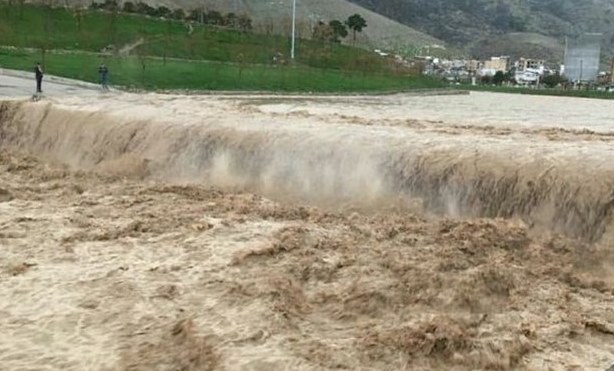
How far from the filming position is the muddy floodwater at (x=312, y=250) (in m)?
7.73

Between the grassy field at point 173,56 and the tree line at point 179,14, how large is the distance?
3.22 m

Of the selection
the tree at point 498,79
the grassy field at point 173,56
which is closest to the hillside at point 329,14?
the tree at point 498,79

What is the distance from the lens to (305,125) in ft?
55.7

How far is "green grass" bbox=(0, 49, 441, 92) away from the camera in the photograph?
115ft

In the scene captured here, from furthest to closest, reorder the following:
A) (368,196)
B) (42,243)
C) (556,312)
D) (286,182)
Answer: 1. (286,182)
2. (368,196)
3. (42,243)
4. (556,312)

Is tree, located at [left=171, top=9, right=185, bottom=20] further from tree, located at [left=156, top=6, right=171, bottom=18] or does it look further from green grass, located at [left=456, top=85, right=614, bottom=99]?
green grass, located at [left=456, top=85, right=614, bottom=99]

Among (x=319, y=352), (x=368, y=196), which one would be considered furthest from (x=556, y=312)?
(x=368, y=196)

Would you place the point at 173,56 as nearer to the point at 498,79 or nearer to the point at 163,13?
the point at 163,13

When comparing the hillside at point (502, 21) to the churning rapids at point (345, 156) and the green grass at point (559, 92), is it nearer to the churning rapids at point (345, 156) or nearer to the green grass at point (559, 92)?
the green grass at point (559, 92)

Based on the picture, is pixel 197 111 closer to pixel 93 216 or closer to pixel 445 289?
pixel 93 216

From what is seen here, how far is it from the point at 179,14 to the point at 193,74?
78.8 ft

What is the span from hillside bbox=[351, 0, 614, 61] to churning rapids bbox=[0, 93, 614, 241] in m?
122

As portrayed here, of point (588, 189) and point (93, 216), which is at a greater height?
point (588, 189)

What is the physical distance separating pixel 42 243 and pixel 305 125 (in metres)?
7.20
